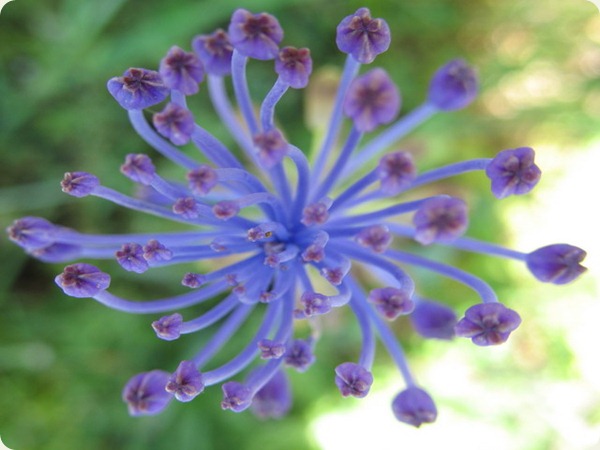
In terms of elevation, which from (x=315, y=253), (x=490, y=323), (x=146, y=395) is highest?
(x=490, y=323)

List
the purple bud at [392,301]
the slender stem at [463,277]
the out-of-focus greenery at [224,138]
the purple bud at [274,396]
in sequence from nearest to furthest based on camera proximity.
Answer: the purple bud at [392,301] → the slender stem at [463,277] → the purple bud at [274,396] → the out-of-focus greenery at [224,138]

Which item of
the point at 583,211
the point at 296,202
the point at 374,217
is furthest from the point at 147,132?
the point at 583,211

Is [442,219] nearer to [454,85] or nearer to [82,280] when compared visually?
[454,85]

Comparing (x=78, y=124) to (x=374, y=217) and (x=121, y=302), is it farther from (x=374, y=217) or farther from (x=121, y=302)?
(x=374, y=217)

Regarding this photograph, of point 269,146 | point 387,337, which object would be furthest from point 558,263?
point 269,146

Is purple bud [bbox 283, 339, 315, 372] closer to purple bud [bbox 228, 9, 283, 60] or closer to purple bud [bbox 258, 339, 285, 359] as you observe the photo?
purple bud [bbox 258, 339, 285, 359]

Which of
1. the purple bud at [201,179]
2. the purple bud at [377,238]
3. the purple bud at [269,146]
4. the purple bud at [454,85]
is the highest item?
the purple bud at [454,85]

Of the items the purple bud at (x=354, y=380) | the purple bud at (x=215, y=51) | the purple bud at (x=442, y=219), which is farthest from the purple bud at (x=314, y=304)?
the purple bud at (x=215, y=51)

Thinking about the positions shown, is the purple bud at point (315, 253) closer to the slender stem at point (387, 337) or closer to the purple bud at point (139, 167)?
the slender stem at point (387, 337)
